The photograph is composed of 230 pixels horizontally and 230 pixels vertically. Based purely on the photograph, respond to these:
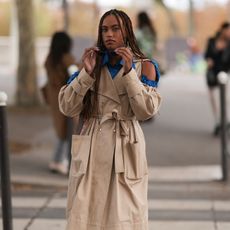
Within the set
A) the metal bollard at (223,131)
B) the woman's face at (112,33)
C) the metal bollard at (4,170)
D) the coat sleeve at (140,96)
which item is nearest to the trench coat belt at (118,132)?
the coat sleeve at (140,96)

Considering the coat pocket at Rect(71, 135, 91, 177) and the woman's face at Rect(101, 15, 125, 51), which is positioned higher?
the woman's face at Rect(101, 15, 125, 51)

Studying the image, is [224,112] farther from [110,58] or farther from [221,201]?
[110,58]

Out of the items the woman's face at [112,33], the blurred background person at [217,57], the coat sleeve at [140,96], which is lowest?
the blurred background person at [217,57]

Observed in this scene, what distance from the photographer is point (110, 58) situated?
4.27 metres

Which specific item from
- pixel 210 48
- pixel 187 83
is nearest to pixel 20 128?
pixel 210 48

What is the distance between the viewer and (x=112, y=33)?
420 centimetres

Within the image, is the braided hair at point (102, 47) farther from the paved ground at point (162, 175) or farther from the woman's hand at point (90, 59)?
the paved ground at point (162, 175)

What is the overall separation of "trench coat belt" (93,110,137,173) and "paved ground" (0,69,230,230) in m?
2.19

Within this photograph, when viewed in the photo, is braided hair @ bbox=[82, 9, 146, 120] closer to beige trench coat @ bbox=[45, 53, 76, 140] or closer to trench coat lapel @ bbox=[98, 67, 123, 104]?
trench coat lapel @ bbox=[98, 67, 123, 104]

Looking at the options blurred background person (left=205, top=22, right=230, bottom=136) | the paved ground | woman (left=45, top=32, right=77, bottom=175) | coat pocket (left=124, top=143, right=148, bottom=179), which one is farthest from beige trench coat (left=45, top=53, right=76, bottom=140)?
coat pocket (left=124, top=143, right=148, bottom=179)

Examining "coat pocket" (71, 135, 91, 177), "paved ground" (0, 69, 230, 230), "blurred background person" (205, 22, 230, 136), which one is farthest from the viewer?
"blurred background person" (205, 22, 230, 136)

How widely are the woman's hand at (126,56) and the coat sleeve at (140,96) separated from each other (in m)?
0.03

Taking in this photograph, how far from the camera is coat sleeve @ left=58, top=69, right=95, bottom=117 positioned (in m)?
4.21

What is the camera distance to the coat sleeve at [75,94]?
13.8 feet
